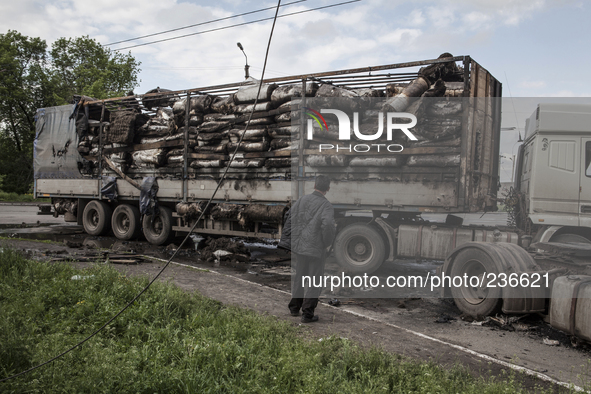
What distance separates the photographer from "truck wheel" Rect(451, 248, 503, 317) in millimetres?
5828

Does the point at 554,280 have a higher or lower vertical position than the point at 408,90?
lower

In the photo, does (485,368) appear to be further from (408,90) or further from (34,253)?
(34,253)

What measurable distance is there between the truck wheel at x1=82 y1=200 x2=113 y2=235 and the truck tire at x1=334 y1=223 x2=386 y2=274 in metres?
7.91

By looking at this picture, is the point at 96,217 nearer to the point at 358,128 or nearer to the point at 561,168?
the point at 358,128

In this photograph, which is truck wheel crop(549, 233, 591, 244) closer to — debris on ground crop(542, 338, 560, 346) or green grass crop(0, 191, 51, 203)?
debris on ground crop(542, 338, 560, 346)

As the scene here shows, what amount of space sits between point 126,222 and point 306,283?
9022 mm

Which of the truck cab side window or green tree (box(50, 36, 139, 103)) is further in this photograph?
green tree (box(50, 36, 139, 103))

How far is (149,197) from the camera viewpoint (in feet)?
38.9

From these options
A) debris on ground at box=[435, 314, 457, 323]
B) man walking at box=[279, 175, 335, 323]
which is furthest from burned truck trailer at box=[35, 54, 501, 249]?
man walking at box=[279, 175, 335, 323]

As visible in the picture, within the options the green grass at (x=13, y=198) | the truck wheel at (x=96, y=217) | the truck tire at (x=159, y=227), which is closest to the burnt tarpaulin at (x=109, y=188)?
the truck wheel at (x=96, y=217)

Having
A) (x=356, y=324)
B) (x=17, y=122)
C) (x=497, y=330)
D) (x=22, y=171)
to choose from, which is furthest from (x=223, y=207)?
(x=17, y=122)

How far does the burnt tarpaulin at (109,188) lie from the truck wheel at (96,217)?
50 cm

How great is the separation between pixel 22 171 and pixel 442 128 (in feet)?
126

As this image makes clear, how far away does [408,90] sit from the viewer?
26.1ft
